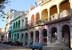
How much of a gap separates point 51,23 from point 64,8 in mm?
3652

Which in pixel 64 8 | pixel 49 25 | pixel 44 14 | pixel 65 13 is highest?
pixel 44 14

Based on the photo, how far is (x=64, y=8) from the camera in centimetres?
3156

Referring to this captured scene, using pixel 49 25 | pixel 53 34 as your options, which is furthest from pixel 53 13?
pixel 53 34

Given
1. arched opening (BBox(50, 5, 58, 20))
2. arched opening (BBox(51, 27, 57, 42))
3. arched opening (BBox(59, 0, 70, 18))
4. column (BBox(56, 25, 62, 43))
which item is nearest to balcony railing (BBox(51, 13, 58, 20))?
arched opening (BBox(50, 5, 58, 20))

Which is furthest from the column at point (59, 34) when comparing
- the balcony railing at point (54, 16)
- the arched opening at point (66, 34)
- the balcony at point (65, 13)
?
the balcony railing at point (54, 16)

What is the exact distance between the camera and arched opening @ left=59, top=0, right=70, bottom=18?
3021 centimetres

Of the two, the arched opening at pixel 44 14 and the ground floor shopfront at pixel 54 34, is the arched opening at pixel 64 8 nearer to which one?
the ground floor shopfront at pixel 54 34

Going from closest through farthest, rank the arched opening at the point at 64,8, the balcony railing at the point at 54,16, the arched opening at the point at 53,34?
the arched opening at the point at 64,8 < the balcony railing at the point at 54,16 < the arched opening at the point at 53,34

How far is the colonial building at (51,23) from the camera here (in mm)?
29869

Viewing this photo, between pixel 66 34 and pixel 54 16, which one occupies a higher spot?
pixel 54 16

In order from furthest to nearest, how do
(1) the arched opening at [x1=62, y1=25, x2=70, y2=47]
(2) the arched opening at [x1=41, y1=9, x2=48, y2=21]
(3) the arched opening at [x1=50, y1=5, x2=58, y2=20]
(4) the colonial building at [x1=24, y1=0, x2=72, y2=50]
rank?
1. (2) the arched opening at [x1=41, y1=9, x2=48, y2=21]
2. (3) the arched opening at [x1=50, y1=5, x2=58, y2=20]
3. (1) the arched opening at [x1=62, y1=25, x2=70, y2=47]
4. (4) the colonial building at [x1=24, y1=0, x2=72, y2=50]

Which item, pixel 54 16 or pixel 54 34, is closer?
pixel 54 16

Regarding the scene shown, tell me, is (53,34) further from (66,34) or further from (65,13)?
(65,13)

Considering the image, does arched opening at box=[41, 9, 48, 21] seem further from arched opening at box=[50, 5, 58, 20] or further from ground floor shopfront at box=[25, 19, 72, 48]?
arched opening at box=[50, 5, 58, 20]
